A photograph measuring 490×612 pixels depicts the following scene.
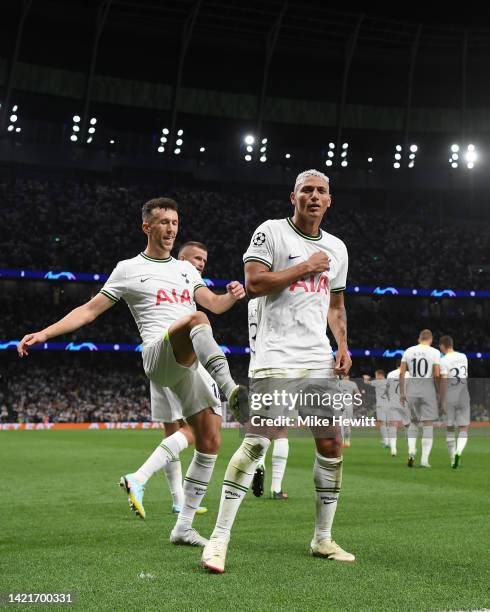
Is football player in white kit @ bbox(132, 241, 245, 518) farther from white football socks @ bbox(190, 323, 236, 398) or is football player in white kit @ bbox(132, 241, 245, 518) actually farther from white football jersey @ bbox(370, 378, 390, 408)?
white football jersey @ bbox(370, 378, 390, 408)

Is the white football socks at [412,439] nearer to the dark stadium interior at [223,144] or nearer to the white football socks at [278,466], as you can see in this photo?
the white football socks at [278,466]

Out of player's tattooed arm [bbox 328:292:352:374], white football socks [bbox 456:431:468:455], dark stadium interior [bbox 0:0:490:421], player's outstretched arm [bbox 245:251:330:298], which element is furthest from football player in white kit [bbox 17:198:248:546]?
dark stadium interior [bbox 0:0:490:421]

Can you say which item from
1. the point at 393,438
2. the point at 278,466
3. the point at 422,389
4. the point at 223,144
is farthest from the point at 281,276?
the point at 223,144

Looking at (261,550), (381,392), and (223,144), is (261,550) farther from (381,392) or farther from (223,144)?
(223,144)

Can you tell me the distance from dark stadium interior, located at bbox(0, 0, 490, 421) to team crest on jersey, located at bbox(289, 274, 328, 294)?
106 feet

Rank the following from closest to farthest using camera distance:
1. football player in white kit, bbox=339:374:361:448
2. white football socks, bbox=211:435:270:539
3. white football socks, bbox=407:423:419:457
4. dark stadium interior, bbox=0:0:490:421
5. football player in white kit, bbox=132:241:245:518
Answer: white football socks, bbox=211:435:270:539
football player in white kit, bbox=339:374:361:448
football player in white kit, bbox=132:241:245:518
white football socks, bbox=407:423:419:457
dark stadium interior, bbox=0:0:490:421

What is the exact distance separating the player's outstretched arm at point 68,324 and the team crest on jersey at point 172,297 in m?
0.50

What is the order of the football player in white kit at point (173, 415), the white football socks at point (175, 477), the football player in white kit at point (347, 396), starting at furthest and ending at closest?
the white football socks at point (175, 477) → the football player in white kit at point (173, 415) → the football player in white kit at point (347, 396)

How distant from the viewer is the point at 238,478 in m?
4.99

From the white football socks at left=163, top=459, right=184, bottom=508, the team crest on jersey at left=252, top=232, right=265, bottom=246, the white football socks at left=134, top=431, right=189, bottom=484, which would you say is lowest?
the white football socks at left=163, top=459, right=184, bottom=508

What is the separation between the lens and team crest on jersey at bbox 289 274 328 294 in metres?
5.32

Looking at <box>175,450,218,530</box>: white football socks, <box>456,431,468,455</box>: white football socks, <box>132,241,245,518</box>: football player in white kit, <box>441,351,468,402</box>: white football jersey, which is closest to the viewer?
<box>175,450,218,530</box>: white football socks

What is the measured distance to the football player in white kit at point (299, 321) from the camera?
5129 mm

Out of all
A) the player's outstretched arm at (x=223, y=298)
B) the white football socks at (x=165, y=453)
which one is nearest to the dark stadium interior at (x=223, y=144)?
the white football socks at (x=165, y=453)
